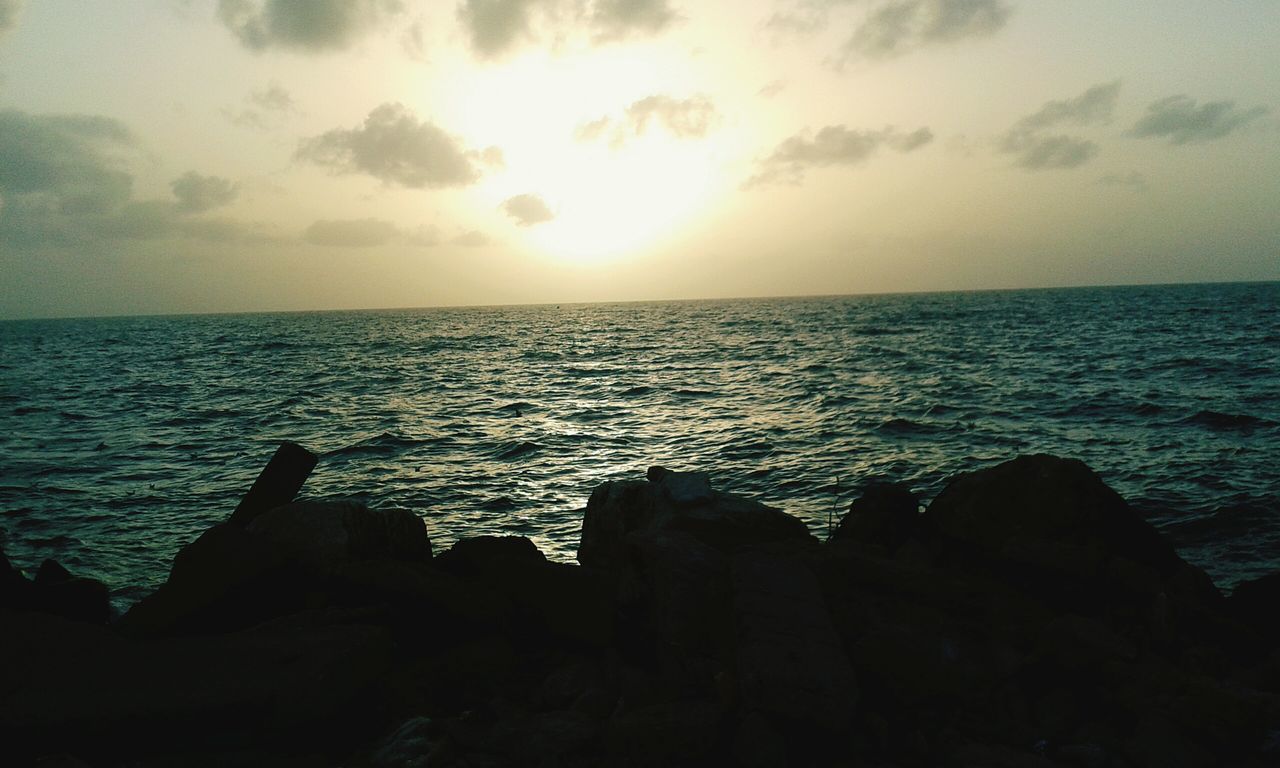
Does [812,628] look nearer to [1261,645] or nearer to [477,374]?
[1261,645]

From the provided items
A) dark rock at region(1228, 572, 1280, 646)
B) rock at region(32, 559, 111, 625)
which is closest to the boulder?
rock at region(32, 559, 111, 625)

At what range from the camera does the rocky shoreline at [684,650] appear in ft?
16.6

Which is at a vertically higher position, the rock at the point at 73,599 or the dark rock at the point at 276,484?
the dark rock at the point at 276,484

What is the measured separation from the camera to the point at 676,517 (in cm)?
828

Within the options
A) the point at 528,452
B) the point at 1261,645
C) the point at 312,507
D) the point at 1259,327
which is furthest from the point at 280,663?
the point at 1259,327

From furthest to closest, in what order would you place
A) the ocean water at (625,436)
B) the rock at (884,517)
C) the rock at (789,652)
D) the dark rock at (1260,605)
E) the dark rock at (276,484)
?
1. the ocean water at (625,436)
2. the dark rock at (276,484)
3. the rock at (884,517)
4. the dark rock at (1260,605)
5. the rock at (789,652)

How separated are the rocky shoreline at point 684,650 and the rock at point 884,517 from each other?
25.8 inches

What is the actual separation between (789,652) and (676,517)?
3039 millimetres

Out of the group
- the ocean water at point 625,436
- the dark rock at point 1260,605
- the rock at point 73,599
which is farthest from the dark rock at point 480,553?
the dark rock at point 1260,605

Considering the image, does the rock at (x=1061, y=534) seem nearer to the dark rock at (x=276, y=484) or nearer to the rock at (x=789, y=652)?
the rock at (x=789, y=652)

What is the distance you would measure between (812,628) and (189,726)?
466 centimetres

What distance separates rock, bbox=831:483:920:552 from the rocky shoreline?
0.66 meters

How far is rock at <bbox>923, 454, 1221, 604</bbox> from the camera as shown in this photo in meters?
7.41

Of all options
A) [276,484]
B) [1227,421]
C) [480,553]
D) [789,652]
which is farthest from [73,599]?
[1227,421]
